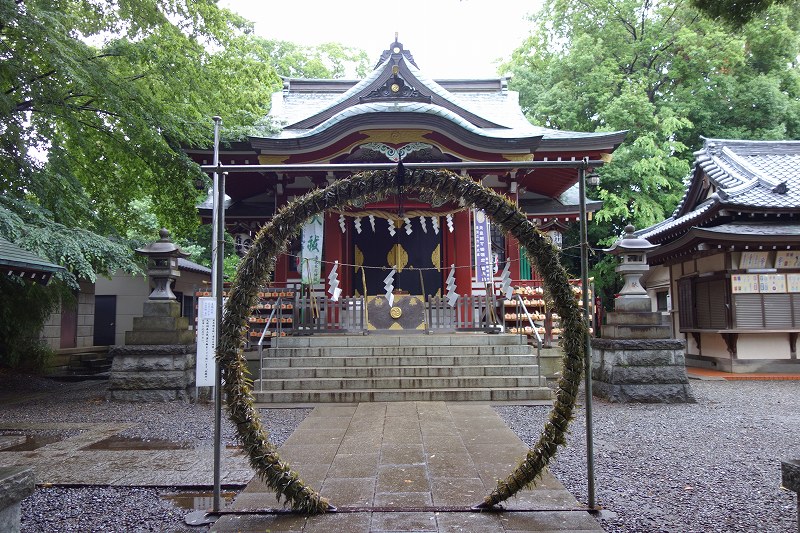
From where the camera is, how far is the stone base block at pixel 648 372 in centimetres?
828

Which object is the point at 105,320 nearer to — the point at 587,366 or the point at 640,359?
the point at 640,359

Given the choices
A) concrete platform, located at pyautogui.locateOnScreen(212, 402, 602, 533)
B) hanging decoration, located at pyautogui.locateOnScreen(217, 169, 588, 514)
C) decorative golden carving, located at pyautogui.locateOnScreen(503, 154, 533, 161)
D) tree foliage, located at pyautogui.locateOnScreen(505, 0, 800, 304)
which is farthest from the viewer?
tree foliage, located at pyautogui.locateOnScreen(505, 0, 800, 304)

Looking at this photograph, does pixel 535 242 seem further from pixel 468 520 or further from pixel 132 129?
pixel 132 129

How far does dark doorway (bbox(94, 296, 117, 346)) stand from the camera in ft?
55.3

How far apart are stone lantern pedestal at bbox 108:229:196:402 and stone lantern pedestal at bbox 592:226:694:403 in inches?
269

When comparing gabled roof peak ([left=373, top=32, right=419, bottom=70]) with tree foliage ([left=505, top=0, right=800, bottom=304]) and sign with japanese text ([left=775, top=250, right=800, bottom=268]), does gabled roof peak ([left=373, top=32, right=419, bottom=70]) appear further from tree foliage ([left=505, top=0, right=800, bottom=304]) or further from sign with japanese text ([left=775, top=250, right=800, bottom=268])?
sign with japanese text ([left=775, top=250, right=800, bottom=268])

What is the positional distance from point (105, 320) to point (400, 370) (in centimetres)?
1239

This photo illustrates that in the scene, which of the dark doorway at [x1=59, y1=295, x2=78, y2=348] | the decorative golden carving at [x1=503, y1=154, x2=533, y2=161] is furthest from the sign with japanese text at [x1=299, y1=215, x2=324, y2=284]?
the dark doorway at [x1=59, y1=295, x2=78, y2=348]

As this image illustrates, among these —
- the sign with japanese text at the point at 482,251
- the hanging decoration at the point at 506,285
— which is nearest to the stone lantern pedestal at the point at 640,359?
the hanging decoration at the point at 506,285

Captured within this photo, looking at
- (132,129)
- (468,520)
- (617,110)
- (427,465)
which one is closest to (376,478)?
(427,465)

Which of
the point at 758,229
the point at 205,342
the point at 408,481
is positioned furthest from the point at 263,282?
the point at 758,229

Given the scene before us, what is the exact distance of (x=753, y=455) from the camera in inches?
210

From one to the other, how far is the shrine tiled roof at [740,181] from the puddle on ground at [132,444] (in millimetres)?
12560

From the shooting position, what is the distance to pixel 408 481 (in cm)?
421
